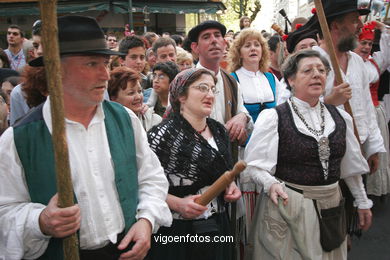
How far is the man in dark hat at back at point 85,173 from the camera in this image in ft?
5.55

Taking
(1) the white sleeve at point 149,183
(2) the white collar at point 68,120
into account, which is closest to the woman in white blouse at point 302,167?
(1) the white sleeve at point 149,183

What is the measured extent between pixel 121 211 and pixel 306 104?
1540 millimetres

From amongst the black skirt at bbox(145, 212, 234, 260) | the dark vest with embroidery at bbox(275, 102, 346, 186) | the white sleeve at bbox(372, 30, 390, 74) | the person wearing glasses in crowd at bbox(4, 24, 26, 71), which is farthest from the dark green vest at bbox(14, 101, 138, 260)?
the person wearing glasses in crowd at bbox(4, 24, 26, 71)

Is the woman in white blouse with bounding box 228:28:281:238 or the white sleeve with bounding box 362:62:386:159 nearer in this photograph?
the white sleeve with bounding box 362:62:386:159

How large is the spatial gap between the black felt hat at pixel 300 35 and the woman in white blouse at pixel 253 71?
16.2 inches

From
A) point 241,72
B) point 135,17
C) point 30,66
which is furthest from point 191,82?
point 135,17

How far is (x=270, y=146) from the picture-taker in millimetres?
2609

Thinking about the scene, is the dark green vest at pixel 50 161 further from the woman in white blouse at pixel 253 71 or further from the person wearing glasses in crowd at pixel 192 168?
the woman in white blouse at pixel 253 71

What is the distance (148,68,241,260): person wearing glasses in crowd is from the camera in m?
2.52

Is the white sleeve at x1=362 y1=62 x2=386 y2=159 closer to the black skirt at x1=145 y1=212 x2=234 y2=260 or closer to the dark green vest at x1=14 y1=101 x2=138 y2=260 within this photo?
the black skirt at x1=145 y1=212 x2=234 y2=260

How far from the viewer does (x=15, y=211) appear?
66.8 inches

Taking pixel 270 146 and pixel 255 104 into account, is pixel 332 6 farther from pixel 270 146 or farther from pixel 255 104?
pixel 270 146

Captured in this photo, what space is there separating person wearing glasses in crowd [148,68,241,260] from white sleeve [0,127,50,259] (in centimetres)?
96

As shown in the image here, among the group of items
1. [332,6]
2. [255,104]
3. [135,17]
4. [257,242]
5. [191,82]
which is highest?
[135,17]
